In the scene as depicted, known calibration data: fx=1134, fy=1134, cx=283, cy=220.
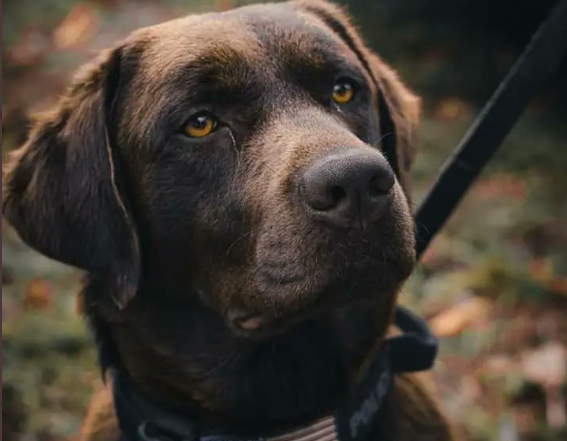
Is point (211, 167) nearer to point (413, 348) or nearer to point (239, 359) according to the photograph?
point (239, 359)

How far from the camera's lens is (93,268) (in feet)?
11.1

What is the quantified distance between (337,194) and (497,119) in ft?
2.81

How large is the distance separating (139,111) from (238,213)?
1.52 ft

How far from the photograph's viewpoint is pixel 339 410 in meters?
3.35

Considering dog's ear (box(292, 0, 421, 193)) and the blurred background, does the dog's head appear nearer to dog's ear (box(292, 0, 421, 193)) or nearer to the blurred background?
dog's ear (box(292, 0, 421, 193))

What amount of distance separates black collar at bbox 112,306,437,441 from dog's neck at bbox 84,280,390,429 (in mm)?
45

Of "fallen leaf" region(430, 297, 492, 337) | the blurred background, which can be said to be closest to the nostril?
the blurred background

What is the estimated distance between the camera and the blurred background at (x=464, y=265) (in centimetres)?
528

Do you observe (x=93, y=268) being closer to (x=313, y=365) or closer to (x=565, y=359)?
(x=313, y=365)

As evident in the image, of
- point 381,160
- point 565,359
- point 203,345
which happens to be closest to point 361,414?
point 203,345

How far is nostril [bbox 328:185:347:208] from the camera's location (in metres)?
2.82

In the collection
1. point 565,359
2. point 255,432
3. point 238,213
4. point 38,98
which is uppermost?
point 238,213

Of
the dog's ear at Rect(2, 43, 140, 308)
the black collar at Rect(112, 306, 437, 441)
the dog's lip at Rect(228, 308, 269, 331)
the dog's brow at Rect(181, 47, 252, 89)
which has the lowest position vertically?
the black collar at Rect(112, 306, 437, 441)

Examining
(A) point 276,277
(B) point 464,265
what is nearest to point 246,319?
(A) point 276,277
